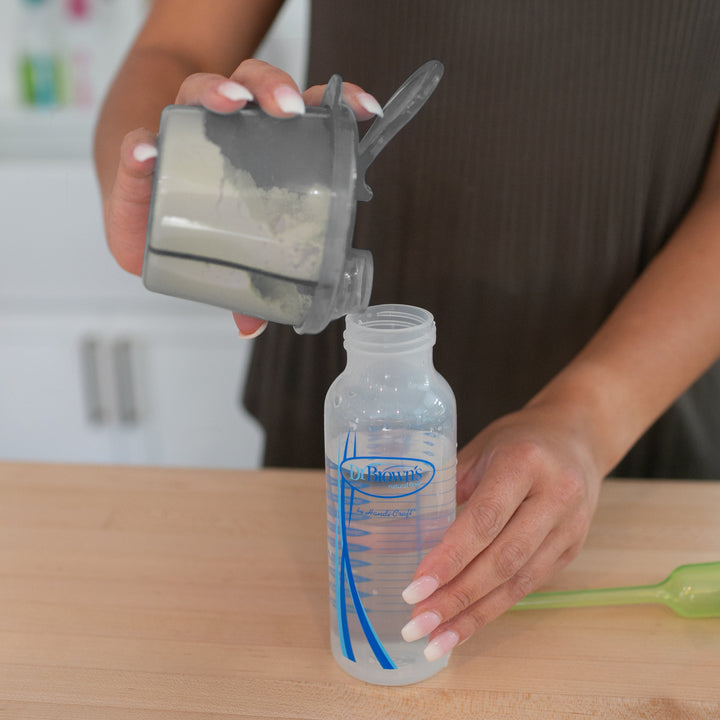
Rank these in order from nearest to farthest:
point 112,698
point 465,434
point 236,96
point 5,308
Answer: point 236,96 → point 112,698 → point 465,434 → point 5,308

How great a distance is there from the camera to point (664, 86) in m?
0.90

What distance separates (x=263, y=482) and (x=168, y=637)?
0.80ft

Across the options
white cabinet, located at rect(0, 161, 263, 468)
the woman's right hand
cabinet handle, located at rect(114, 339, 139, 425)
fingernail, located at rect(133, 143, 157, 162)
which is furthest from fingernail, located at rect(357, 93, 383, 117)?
cabinet handle, located at rect(114, 339, 139, 425)

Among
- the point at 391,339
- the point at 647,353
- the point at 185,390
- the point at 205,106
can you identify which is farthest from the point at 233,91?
the point at 185,390

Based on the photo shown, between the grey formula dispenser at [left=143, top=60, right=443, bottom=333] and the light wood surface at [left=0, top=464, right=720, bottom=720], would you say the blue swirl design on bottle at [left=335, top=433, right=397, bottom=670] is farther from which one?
the grey formula dispenser at [left=143, top=60, right=443, bottom=333]

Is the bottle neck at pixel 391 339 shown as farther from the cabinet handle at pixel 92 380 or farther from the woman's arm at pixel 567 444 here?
the cabinet handle at pixel 92 380

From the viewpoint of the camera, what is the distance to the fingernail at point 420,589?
0.56m

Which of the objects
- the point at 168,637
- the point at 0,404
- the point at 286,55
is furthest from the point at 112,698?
the point at 286,55

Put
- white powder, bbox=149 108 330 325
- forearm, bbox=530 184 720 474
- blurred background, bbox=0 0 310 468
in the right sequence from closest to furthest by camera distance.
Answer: white powder, bbox=149 108 330 325, forearm, bbox=530 184 720 474, blurred background, bbox=0 0 310 468

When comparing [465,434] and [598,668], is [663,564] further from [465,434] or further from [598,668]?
[465,434]

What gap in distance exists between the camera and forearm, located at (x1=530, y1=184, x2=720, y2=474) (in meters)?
0.73

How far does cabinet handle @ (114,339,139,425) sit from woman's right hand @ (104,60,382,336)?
112 cm

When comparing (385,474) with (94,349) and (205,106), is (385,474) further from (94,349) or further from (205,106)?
(94,349)

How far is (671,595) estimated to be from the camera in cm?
66
